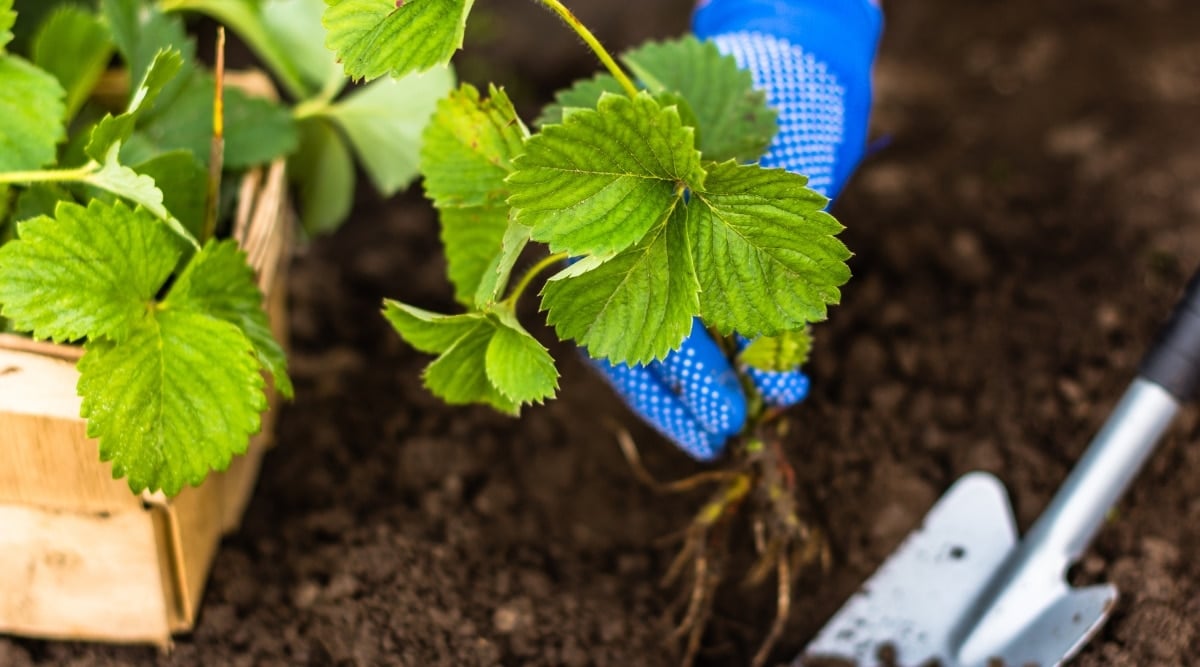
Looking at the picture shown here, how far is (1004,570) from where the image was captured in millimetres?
1343

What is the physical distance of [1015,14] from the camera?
2.10m

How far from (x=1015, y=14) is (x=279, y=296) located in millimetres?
1476

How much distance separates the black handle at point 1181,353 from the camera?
131cm

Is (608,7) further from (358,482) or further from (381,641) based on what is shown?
(381,641)

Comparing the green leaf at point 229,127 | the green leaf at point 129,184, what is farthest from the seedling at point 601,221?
the green leaf at point 229,127

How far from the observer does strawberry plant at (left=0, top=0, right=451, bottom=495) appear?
0.97 m

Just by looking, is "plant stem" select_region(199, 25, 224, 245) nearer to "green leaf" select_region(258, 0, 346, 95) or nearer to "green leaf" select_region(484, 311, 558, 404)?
"green leaf" select_region(258, 0, 346, 95)

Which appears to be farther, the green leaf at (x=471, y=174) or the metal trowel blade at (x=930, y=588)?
the metal trowel blade at (x=930, y=588)

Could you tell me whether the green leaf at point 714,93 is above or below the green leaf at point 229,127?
above

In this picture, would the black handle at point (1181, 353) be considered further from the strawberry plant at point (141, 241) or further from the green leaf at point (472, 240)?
the strawberry plant at point (141, 241)

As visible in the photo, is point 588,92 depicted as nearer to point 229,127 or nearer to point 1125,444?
point 229,127

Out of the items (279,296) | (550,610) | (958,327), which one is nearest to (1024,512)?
(958,327)

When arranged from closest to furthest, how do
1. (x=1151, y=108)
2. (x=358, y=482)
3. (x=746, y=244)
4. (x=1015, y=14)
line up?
(x=746, y=244) → (x=358, y=482) → (x=1151, y=108) → (x=1015, y=14)

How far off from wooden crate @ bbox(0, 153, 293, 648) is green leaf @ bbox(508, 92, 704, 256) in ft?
1.34
